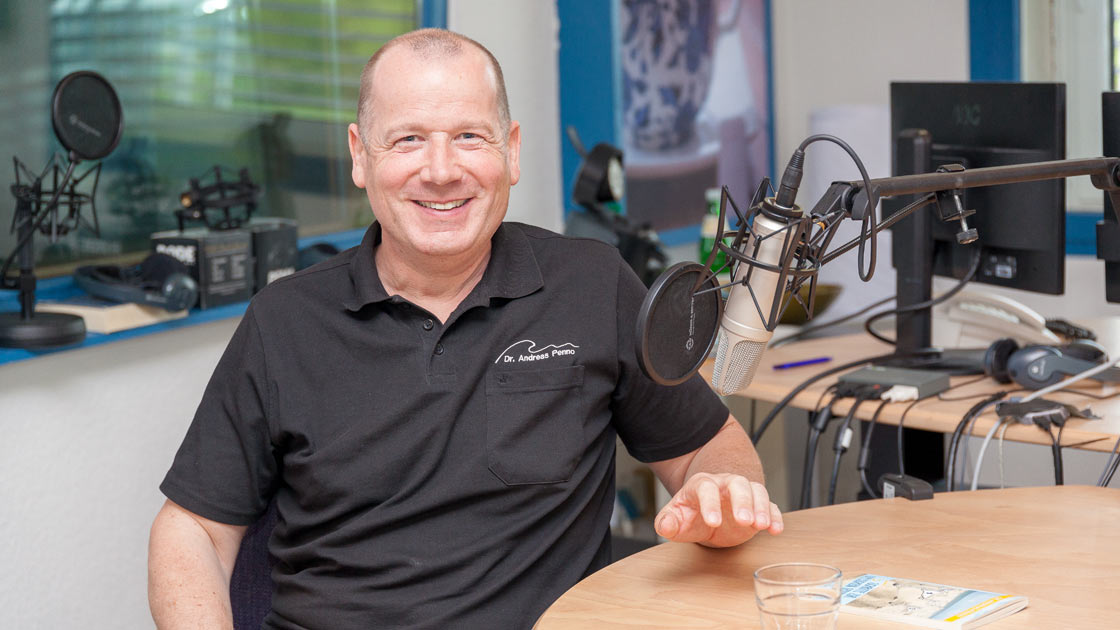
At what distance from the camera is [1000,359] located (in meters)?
2.24

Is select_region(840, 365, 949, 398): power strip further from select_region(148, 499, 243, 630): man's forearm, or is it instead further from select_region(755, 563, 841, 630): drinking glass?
select_region(148, 499, 243, 630): man's forearm

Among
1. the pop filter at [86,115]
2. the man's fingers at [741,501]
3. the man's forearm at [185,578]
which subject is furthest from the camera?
the pop filter at [86,115]

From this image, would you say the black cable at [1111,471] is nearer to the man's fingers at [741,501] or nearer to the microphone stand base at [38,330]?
the man's fingers at [741,501]

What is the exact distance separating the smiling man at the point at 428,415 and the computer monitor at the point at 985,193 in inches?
35.1

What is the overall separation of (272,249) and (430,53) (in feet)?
3.30

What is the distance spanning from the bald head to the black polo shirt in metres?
0.23

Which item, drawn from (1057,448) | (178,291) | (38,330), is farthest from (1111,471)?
(38,330)

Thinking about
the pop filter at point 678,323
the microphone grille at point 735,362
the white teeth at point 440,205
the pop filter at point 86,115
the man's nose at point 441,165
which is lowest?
the microphone grille at point 735,362

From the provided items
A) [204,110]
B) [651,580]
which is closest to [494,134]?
[651,580]

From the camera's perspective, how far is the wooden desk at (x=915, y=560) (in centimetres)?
124

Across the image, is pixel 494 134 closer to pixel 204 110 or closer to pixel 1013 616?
pixel 1013 616

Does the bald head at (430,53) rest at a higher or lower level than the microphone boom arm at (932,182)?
higher

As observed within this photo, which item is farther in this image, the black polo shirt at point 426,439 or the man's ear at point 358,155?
the man's ear at point 358,155

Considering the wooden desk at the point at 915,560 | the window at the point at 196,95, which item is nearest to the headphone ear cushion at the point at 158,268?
the window at the point at 196,95
